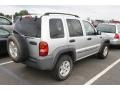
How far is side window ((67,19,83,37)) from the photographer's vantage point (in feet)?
15.8

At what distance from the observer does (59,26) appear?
176 inches

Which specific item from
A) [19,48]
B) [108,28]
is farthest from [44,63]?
[108,28]

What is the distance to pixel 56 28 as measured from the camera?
172 inches

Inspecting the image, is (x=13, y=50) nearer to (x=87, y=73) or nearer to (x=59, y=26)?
(x=59, y=26)

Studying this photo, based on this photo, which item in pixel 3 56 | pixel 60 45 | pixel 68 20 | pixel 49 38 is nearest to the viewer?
pixel 49 38

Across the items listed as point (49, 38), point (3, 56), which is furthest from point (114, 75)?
point (3, 56)

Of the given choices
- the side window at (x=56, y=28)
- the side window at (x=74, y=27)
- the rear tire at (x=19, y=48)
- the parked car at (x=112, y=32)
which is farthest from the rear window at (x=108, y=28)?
the rear tire at (x=19, y=48)

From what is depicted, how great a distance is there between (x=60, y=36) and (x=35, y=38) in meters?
0.69

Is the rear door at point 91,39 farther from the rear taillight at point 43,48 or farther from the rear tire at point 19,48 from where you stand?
the rear tire at point 19,48

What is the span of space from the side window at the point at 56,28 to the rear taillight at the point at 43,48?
0.31 m

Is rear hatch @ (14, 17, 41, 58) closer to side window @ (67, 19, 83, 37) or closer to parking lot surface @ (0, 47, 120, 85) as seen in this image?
parking lot surface @ (0, 47, 120, 85)

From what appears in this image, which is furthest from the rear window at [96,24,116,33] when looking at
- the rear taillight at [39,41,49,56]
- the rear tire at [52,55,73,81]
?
the rear taillight at [39,41,49,56]

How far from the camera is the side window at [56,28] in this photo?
4215 mm
